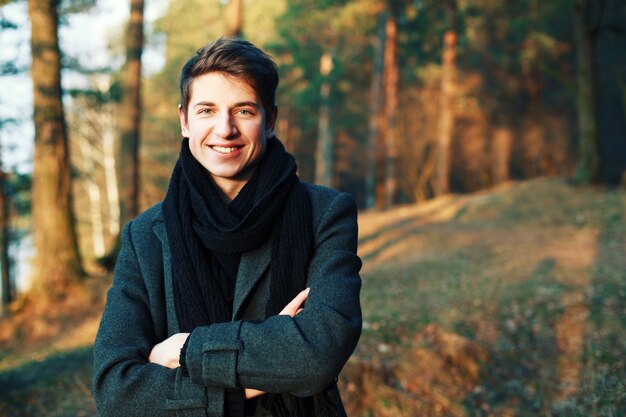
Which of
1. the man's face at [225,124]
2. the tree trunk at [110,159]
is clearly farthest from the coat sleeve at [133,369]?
the tree trunk at [110,159]

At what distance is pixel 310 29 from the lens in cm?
2439

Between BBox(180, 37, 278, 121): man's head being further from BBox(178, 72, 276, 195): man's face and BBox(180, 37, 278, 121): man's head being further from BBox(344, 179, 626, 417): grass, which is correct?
BBox(344, 179, 626, 417): grass

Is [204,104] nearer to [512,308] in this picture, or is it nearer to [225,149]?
[225,149]

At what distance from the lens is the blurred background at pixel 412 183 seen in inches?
228

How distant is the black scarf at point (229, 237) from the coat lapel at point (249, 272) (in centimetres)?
3

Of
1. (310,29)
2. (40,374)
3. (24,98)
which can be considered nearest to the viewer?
(40,374)

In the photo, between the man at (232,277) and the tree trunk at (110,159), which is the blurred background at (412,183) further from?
the man at (232,277)

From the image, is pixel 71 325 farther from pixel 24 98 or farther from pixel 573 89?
pixel 573 89

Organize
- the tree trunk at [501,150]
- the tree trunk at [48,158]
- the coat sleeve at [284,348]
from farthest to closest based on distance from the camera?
1. the tree trunk at [501,150]
2. the tree trunk at [48,158]
3. the coat sleeve at [284,348]

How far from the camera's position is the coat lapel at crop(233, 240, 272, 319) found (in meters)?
2.07

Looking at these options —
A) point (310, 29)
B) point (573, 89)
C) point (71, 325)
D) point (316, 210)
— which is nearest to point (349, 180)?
point (310, 29)

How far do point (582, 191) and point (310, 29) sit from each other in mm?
14308

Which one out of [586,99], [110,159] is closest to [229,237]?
[586,99]

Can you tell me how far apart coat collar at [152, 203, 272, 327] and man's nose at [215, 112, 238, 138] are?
0.45 m
